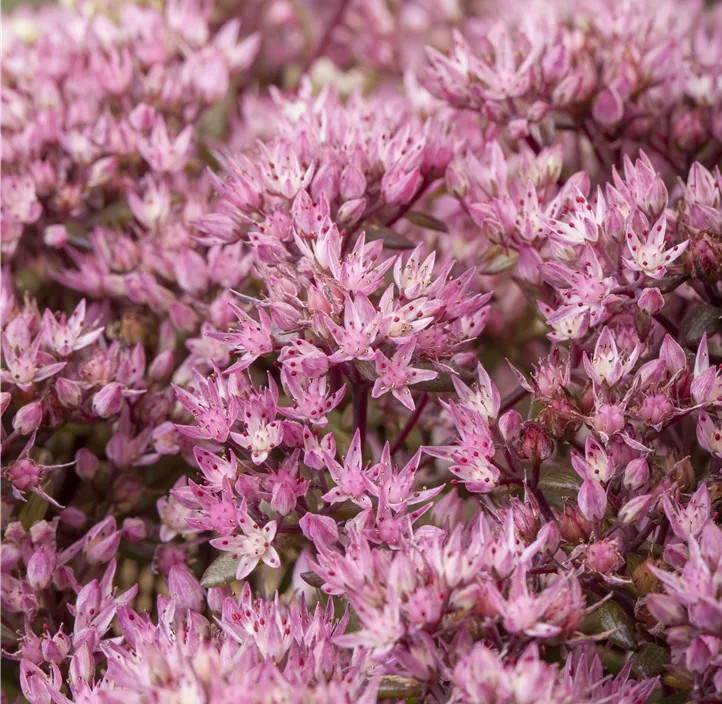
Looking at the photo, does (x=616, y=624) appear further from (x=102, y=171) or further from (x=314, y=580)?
(x=102, y=171)

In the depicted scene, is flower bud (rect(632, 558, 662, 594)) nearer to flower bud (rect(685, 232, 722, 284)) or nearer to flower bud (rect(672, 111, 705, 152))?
flower bud (rect(685, 232, 722, 284))

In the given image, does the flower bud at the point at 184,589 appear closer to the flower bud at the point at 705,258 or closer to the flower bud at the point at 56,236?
the flower bud at the point at 56,236

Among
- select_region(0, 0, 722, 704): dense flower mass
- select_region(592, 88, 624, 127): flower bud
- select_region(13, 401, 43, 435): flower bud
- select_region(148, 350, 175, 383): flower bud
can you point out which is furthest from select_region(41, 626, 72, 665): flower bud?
select_region(592, 88, 624, 127): flower bud

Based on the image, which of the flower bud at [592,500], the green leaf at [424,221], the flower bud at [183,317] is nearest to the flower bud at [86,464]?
the flower bud at [183,317]

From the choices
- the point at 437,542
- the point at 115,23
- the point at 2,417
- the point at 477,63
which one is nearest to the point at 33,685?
the point at 2,417

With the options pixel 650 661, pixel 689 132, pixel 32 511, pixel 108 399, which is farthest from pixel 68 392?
pixel 689 132

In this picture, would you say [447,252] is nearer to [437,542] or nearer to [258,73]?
[437,542]

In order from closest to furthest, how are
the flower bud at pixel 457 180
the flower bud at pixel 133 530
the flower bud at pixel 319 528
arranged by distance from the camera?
the flower bud at pixel 319 528 → the flower bud at pixel 133 530 → the flower bud at pixel 457 180
